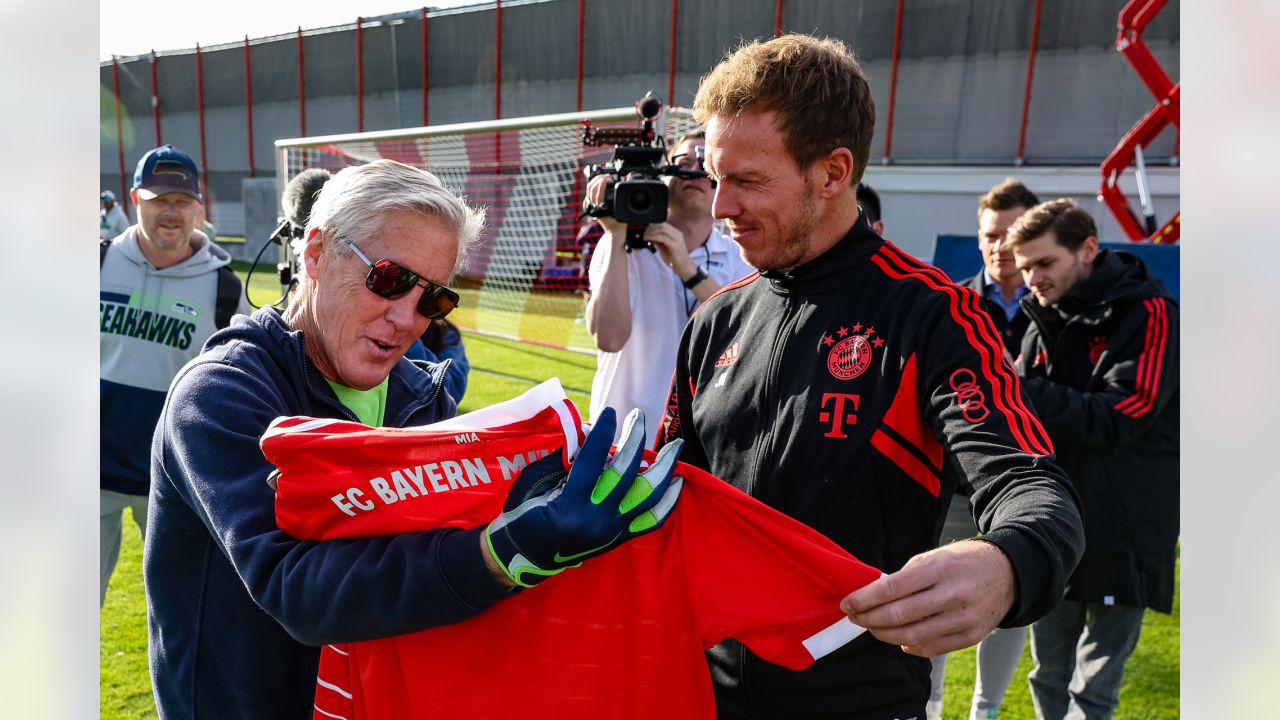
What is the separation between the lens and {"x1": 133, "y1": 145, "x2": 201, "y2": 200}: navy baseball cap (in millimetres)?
4332

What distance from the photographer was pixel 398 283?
66.3 inches

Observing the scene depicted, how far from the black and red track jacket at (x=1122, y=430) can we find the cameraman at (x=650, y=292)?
1.41 meters

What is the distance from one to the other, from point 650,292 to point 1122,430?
1924 millimetres

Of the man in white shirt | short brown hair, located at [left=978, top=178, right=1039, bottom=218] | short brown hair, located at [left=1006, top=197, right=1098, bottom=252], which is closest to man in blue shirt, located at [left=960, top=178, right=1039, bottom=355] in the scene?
short brown hair, located at [left=978, top=178, right=1039, bottom=218]

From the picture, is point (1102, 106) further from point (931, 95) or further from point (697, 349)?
point (697, 349)

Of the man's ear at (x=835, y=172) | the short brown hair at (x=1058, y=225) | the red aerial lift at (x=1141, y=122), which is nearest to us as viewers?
the man's ear at (x=835, y=172)

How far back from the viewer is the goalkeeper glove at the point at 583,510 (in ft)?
4.20

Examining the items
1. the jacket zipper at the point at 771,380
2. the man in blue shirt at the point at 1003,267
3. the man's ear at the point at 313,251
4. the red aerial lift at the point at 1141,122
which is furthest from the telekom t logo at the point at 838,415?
the red aerial lift at the point at 1141,122

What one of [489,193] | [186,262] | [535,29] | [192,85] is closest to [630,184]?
[186,262]

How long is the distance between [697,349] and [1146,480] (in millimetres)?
2408

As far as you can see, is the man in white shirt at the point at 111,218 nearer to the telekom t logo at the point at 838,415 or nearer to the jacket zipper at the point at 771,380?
the jacket zipper at the point at 771,380

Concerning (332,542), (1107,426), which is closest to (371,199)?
(332,542)

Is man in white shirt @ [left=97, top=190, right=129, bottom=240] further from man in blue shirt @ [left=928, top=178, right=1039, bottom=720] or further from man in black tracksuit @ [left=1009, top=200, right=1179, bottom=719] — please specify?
man in black tracksuit @ [left=1009, top=200, right=1179, bottom=719]

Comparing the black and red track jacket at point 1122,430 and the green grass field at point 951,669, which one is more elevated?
the black and red track jacket at point 1122,430
